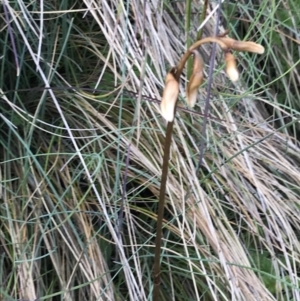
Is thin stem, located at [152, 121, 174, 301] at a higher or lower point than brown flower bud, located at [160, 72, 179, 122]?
lower

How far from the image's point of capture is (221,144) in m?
0.91

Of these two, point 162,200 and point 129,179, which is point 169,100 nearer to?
point 162,200

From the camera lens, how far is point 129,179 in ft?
2.96

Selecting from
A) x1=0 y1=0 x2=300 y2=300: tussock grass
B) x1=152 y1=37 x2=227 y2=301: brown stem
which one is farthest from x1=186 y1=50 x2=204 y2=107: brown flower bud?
x1=0 y1=0 x2=300 y2=300: tussock grass

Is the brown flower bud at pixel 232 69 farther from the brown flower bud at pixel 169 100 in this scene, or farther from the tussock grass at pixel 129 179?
the tussock grass at pixel 129 179

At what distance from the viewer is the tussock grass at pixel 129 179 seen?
0.83 metres

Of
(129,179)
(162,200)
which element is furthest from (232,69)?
(129,179)

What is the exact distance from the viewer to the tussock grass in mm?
828

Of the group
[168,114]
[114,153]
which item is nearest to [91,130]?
[114,153]

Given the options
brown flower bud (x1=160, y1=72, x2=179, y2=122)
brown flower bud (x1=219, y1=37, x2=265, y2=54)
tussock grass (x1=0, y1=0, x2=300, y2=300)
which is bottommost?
tussock grass (x1=0, y1=0, x2=300, y2=300)

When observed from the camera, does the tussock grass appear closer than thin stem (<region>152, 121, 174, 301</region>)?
No

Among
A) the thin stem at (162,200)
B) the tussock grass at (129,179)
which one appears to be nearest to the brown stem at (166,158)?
the thin stem at (162,200)

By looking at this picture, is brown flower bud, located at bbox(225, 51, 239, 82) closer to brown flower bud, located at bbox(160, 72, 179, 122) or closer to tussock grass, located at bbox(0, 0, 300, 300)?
brown flower bud, located at bbox(160, 72, 179, 122)

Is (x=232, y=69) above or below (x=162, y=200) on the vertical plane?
above
